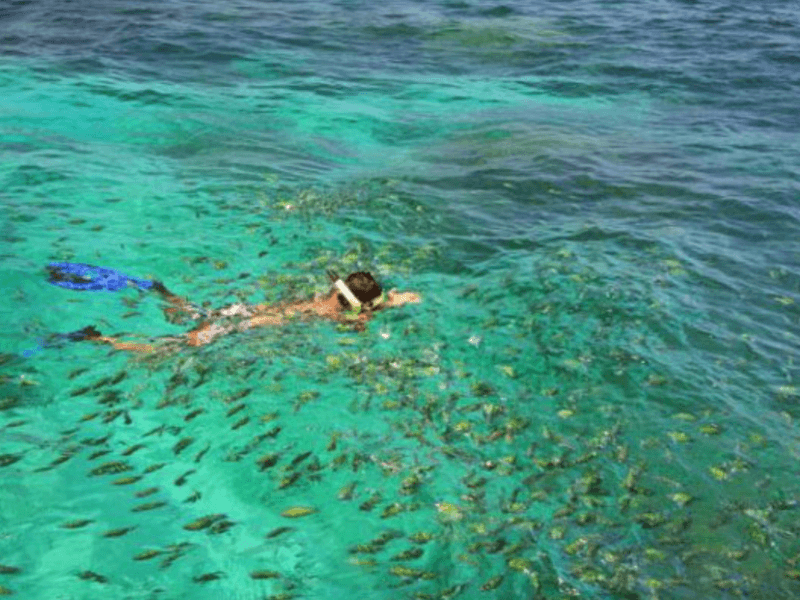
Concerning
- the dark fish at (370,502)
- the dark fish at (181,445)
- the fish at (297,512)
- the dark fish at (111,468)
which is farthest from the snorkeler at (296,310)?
the fish at (297,512)

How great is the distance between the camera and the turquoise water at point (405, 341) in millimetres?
9898

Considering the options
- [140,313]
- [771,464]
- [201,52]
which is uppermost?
[201,52]

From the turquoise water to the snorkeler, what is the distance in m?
0.30

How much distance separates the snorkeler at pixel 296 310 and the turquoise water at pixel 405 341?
0.30 m

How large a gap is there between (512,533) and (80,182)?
13334 millimetres

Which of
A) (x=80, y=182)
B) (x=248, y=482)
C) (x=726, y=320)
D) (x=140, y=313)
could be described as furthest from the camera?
(x=80, y=182)

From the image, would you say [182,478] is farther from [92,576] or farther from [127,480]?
[92,576]

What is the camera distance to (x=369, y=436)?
457 inches

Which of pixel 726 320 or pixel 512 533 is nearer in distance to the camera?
pixel 512 533

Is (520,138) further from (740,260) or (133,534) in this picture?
(133,534)

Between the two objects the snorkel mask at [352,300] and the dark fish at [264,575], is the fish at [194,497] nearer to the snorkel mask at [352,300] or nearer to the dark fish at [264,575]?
the dark fish at [264,575]

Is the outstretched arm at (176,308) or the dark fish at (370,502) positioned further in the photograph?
the outstretched arm at (176,308)

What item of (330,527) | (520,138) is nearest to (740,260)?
(520,138)

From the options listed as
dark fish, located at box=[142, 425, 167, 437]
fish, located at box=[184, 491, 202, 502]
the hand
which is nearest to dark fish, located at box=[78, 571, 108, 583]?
fish, located at box=[184, 491, 202, 502]
